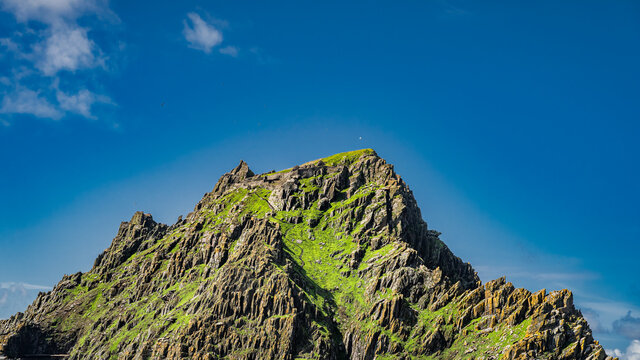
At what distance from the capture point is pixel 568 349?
646 feet

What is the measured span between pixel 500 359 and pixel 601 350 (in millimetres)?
35645

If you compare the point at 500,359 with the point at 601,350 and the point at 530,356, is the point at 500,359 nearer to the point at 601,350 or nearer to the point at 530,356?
the point at 530,356

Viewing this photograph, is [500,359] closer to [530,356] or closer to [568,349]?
[530,356]

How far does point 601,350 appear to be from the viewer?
7584 inches

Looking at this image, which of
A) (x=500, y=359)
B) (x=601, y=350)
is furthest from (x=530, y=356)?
(x=601, y=350)

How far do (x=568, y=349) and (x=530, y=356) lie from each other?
50.0ft

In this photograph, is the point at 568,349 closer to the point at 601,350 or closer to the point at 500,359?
the point at 601,350

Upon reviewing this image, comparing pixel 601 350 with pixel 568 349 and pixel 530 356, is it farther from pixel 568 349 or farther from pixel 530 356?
pixel 530 356

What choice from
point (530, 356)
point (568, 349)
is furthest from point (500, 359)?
point (568, 349)

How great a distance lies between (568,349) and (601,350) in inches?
431

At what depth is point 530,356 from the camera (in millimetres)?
194875

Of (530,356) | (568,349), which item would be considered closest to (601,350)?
(568,349)

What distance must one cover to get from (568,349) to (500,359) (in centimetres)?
2502
